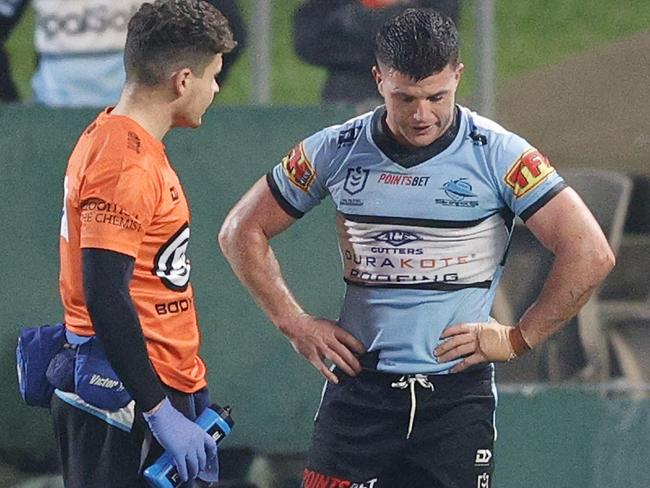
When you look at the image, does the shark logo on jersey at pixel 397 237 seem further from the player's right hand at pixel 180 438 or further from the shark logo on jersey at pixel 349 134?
the player's right hand at pixel 180 438

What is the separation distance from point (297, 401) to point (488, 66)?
146 cm

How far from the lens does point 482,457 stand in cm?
386

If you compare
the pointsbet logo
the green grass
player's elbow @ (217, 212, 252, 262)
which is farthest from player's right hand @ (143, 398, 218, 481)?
the green grass

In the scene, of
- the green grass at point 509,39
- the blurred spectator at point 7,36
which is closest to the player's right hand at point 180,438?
the green grass at point 509,39

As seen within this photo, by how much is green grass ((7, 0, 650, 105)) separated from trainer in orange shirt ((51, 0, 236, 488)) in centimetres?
175

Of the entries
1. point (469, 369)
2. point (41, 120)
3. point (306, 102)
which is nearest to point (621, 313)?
point (306, 102)

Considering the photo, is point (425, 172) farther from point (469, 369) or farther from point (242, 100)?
point (242, 100)

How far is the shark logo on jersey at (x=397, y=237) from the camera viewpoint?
3850 millimetres

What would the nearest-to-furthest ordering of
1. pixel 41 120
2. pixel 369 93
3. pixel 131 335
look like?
pixel 131 335 → pixel 41 120 → pixel 369 93

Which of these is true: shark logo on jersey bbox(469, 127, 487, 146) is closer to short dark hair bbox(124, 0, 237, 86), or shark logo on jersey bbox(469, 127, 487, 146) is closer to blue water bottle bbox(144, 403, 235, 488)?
short dark hair bbox(124, 0, 237, 86)

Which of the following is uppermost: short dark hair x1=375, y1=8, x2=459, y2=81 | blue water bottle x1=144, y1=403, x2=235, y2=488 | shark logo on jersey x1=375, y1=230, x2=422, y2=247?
short dark hair x1=375, y1=8, x2=459, y2=81

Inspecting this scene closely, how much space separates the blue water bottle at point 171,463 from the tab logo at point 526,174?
0.96m

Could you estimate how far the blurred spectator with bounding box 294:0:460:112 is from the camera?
5.48 meters

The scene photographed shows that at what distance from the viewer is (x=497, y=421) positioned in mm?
5164
